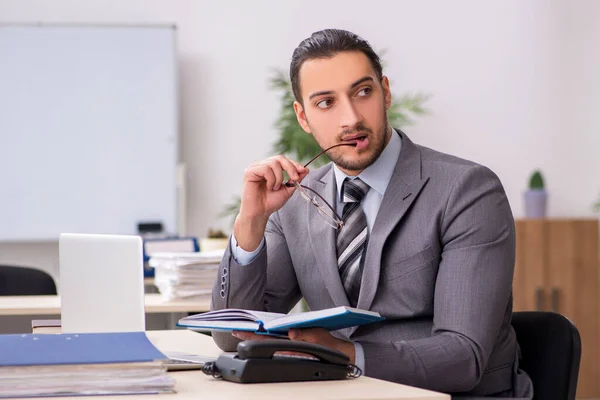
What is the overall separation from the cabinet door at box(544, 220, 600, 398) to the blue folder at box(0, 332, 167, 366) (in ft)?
14.2

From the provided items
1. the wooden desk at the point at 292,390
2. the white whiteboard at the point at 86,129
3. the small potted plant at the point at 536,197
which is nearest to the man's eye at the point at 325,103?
the wooden desk at the point at 292,390

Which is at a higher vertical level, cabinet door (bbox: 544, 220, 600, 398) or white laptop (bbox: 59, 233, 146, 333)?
white laptop (bbox: 59, 233, 146, 333)

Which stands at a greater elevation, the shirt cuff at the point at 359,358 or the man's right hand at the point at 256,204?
the man's right hand at the point at 256,204

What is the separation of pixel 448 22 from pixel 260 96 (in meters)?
1.31

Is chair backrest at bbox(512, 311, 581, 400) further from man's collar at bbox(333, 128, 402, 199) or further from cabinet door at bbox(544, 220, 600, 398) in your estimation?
cabinet door at bbox(544, 220, 600, 398)

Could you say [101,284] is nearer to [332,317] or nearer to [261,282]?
[261,282]

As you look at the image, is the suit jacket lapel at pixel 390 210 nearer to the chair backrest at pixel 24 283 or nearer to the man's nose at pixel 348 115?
the man's nose at pixel 348 115

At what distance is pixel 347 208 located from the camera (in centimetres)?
205

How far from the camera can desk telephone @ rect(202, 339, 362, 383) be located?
135 cm

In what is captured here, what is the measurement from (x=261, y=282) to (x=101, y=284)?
37 cm

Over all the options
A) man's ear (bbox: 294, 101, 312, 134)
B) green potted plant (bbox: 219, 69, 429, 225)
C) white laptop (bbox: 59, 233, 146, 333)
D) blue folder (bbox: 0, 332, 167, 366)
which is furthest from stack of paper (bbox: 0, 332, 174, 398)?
green potted plant (bbox: 219, 69, 429, 225)

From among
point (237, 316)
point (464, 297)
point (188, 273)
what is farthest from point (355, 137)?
point (188, 273)

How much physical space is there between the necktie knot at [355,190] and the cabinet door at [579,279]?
3.57 metres

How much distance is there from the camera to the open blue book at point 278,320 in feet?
4.53
